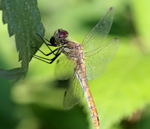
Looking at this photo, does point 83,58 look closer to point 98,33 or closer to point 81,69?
point 81,69

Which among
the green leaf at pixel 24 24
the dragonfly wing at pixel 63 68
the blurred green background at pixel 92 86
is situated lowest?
the blurred green background at pixel 92 86

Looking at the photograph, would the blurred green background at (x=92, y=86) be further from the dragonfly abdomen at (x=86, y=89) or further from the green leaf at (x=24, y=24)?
the green leaf at (x=24, y=24)

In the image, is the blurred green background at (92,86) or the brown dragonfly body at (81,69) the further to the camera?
the blurred green background at (92,86)

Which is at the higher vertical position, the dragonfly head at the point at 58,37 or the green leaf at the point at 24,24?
the green leaf at the point at 24,24

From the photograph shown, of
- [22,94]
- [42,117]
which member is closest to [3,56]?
[22,94]

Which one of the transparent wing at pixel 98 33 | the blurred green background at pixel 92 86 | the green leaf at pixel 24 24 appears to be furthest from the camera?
the blurred green background at pixel 92 86

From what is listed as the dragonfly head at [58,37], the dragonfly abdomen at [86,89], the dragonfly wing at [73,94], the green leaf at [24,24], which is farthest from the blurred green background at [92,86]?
the green leaf at [24,24]
